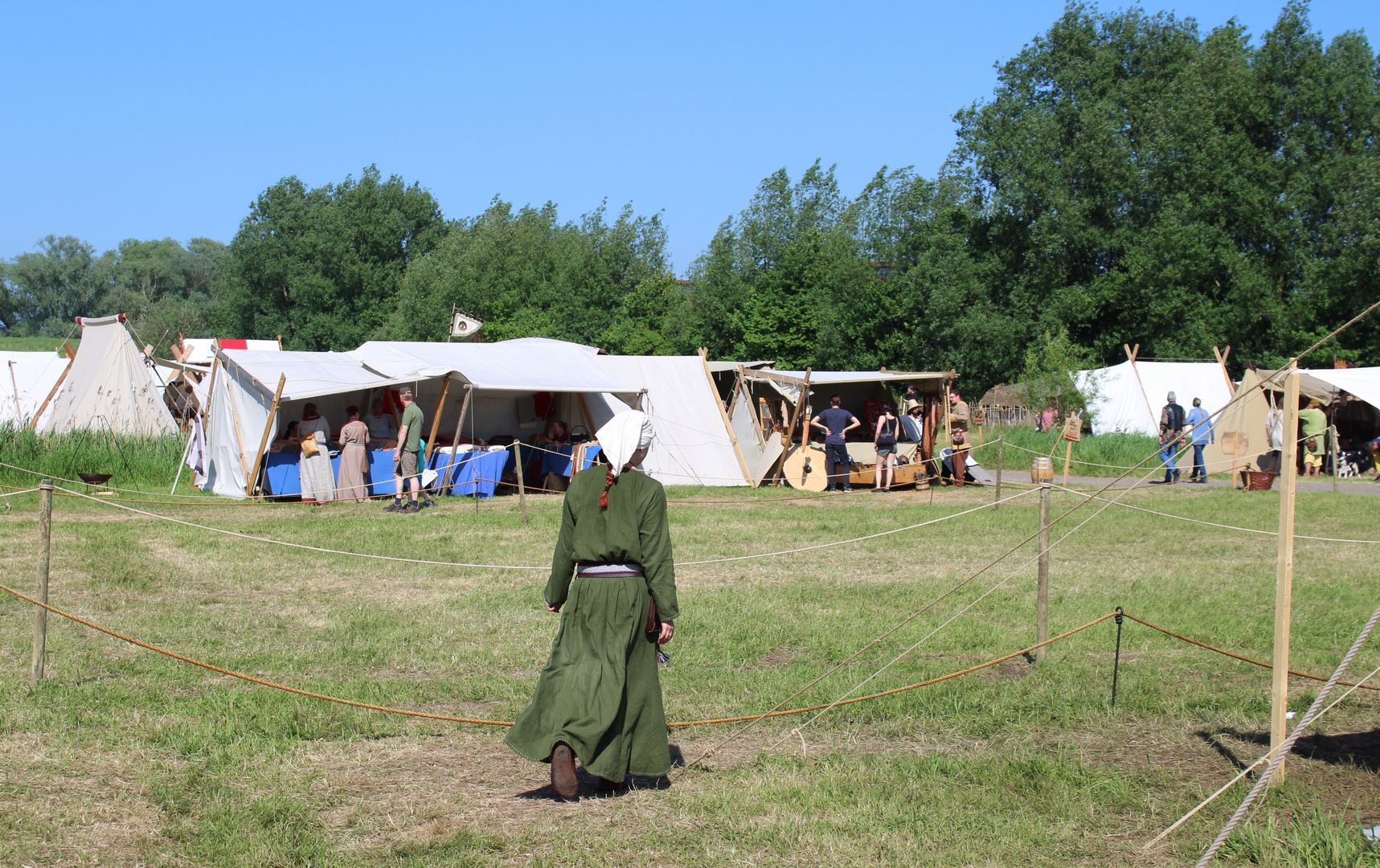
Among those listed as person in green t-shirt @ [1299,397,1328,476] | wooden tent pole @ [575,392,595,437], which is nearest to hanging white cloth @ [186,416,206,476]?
wooden tent pole @ [575,392,595,437]

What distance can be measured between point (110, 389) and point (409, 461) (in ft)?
26.7

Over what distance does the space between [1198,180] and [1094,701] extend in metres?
32.3

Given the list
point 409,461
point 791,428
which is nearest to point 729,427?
point 791,428

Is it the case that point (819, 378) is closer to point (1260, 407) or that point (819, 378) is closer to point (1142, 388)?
point (1260, 407)

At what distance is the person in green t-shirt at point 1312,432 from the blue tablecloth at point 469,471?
41.2 feet

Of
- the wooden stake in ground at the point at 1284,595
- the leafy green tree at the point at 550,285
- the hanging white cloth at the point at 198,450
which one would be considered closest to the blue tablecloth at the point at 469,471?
the hanging white cloth at the point at 198,450

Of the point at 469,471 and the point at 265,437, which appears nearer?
the point at 265,437

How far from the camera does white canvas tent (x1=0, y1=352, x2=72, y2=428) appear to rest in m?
24.2

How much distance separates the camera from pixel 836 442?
16.1 metres

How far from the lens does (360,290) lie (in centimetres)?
6088

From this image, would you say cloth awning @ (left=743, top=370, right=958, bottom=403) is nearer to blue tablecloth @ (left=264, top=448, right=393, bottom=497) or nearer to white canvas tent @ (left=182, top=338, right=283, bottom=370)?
blue tablecloth @ (left=264, top=448, right=393, bottom=497)

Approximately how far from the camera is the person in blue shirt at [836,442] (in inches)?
634

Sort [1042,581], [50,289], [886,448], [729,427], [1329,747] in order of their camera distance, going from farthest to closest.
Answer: [50,289]
[729,427]
[886,448]
[1042,581]
[1329,747]

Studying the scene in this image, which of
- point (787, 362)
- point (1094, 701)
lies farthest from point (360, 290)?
point (1094, 701)
